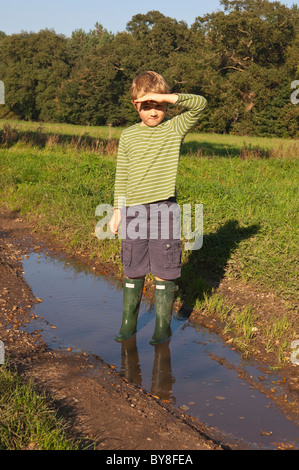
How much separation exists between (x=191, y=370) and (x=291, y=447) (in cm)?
109

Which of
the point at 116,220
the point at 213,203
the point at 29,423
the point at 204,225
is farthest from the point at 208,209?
the point at 29,423

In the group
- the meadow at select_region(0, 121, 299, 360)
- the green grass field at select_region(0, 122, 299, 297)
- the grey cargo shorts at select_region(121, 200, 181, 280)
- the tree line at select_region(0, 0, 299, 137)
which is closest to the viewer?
the grey cargo shorts at select_region(121, 200, 181, 280)

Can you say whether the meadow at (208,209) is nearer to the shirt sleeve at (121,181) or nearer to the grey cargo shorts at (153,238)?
the grey cargo shorts at (153,238)

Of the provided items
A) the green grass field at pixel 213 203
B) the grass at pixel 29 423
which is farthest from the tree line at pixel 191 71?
the grass at pixel 29 423

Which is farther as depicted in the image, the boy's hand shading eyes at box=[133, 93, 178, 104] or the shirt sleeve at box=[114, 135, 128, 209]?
the shirt sleeve at box=[114, 135, 128, 209]

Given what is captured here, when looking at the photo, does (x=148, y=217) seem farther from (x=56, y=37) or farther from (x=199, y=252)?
(x=56, y=37)

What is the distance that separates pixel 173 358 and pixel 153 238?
2.96 feet

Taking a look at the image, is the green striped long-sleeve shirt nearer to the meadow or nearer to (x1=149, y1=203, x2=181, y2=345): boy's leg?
(x1=149, y1=203, x2=181, y2=345): boy's leg

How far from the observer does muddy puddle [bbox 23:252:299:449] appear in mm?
3119

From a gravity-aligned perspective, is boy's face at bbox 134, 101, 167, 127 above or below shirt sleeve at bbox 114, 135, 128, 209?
above

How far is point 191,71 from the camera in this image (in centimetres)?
4319

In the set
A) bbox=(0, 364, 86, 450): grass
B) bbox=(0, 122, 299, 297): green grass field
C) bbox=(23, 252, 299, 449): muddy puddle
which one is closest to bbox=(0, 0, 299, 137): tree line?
bbox=(0, 122, 299, 297): green grass field

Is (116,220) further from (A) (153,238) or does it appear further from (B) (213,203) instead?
(B) (213,203)

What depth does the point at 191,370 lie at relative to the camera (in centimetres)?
381
